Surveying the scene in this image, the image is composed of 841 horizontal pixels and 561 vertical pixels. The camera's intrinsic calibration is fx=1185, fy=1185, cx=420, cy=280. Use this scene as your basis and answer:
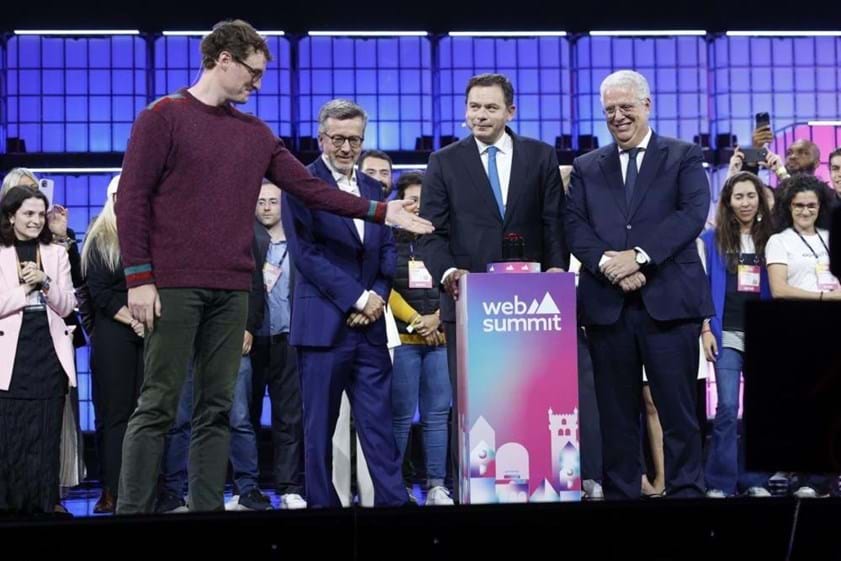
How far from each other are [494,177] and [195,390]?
1231mm

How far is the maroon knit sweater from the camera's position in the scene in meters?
3.26

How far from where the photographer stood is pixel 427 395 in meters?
5.09

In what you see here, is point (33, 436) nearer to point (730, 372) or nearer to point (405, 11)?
point (730, 372)

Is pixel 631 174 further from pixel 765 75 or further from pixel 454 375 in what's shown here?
pixel 765 75

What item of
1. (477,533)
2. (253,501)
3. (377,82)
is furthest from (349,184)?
(377,82)

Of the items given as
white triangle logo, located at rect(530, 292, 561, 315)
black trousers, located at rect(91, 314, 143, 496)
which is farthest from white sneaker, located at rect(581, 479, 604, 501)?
black trousers, located at rect(91, 314, 143, 496)

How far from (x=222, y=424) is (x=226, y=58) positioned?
41.6 inches

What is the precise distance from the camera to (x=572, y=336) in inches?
143

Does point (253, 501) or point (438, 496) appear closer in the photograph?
point (438, 496)

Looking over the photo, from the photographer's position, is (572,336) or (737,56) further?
(737,56)

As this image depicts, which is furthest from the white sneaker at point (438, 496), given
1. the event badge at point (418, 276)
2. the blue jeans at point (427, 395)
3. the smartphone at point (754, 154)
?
the smartphone at point (754, 154)

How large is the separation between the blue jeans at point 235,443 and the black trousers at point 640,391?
172cm

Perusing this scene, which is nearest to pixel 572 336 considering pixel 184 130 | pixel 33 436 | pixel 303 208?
pixel 303 208

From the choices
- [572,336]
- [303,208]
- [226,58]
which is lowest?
[572,336]
